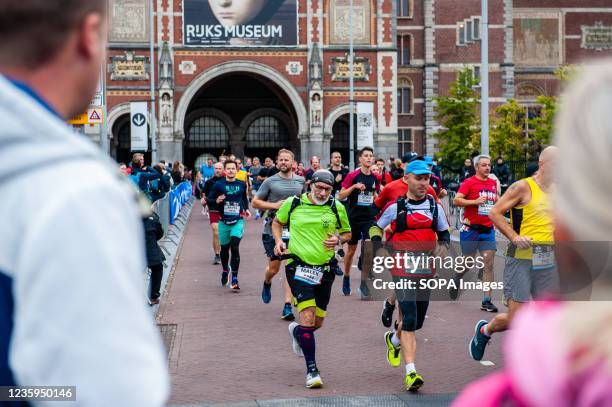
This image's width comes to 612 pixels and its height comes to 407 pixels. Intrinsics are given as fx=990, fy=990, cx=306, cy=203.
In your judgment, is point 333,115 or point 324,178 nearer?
point 324,178

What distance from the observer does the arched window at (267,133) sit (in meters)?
50.7

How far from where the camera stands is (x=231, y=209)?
14875 mm

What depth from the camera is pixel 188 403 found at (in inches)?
297

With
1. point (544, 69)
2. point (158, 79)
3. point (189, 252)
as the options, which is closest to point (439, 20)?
point (544, 69)

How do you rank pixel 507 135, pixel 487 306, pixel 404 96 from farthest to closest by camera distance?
1. pixel 404 96
2. pixel 507 135
3. pixel 487 306

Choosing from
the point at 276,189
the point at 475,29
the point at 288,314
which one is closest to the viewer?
the point at 288,314

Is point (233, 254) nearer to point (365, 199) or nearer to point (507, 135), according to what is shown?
point (365, 199)

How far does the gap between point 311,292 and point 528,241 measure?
190 centimetres

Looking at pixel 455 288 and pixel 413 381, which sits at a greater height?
pixel 455 288

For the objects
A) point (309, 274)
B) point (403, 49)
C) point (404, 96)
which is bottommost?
point (309, 274)

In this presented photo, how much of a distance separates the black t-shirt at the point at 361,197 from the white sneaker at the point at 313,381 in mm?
6048

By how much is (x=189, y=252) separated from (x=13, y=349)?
61.4ft

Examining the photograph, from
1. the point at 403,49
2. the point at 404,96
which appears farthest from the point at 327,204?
the point at 403,49

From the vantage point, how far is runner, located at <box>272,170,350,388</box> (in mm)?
8438
